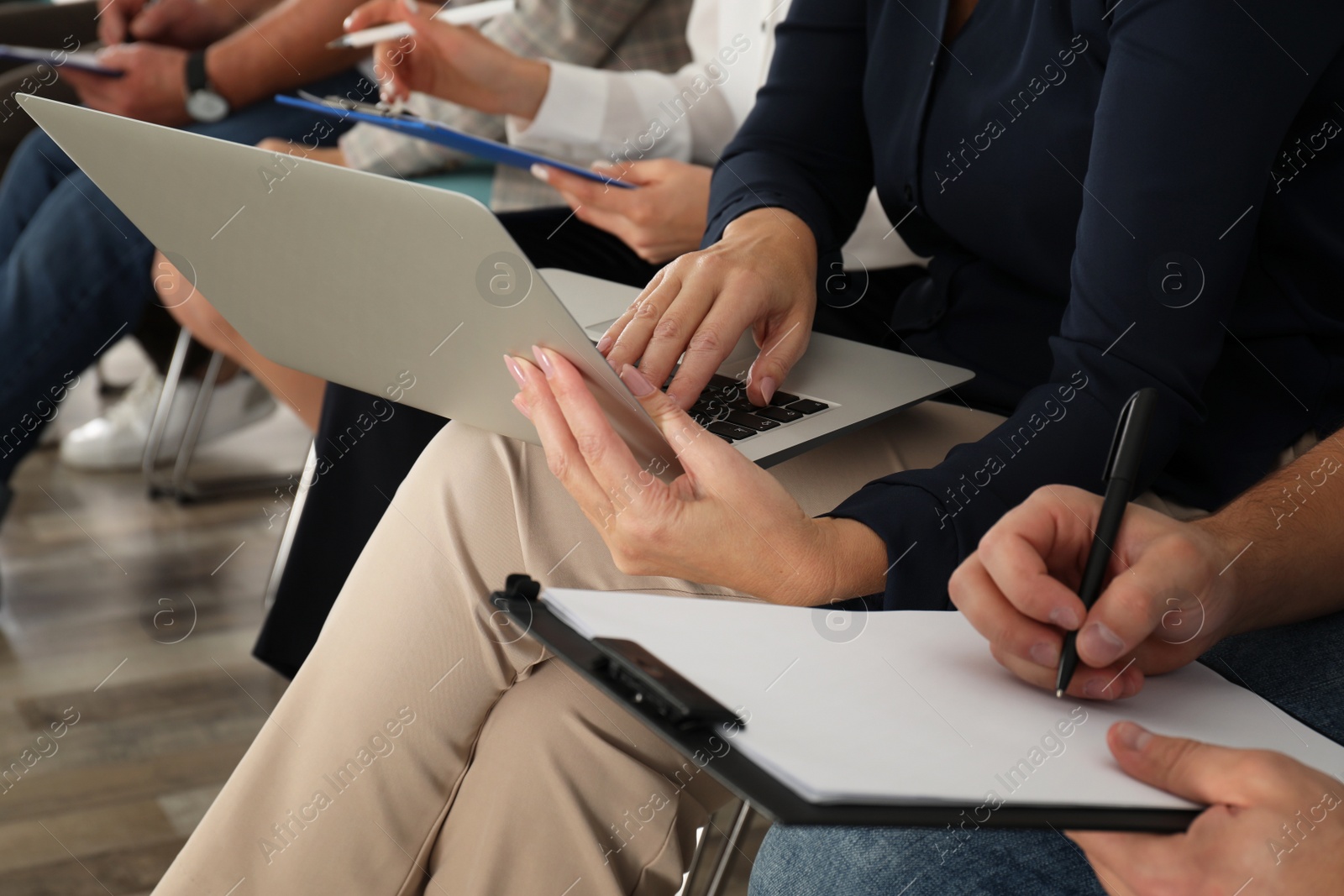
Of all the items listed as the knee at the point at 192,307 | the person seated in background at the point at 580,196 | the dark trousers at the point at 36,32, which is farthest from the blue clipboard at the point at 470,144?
the dark trousers at the point at 36,32

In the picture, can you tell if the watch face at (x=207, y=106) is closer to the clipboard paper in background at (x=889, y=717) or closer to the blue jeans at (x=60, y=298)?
the blue jeans at (x=60, y=298)

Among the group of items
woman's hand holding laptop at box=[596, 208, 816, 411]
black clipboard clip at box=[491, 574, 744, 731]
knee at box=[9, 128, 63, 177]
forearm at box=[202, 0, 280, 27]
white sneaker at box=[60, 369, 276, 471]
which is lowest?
white sneaker at box=[60, 369, 276, 471]

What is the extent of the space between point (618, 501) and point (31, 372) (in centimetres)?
123

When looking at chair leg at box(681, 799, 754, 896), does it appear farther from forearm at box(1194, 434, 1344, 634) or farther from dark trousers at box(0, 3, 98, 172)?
dark trousers at box(0, 3, 98, 172)

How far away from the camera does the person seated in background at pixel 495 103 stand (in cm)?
139

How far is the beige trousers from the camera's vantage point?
2.29ft

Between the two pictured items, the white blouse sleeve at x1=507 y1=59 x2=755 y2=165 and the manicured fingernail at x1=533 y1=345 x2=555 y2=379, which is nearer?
the manicured fingernail at x1=533 y1=345 x2=555 y2=379

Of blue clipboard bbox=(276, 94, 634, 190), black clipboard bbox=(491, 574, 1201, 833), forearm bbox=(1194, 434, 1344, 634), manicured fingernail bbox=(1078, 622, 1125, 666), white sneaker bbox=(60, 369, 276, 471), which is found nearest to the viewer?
black clipboard bbox=(491, 574, 1201, 833)

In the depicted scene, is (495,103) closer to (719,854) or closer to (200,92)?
(200,92)

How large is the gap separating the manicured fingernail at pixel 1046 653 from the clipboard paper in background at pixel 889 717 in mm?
16

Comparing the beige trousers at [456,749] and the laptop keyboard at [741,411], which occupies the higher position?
the laptop keyboard at [741,411]

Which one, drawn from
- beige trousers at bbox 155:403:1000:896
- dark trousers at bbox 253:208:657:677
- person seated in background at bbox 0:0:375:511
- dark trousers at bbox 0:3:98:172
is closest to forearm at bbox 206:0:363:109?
person seated in background at bbox 0:0:375:511

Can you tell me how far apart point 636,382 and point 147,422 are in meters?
1.84

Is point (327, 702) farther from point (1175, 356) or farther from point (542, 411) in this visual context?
point (1175, 356)
